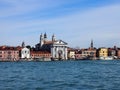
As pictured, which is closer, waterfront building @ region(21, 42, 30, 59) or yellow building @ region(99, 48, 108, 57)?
waterfront building @ region(21, 42, 30, 59)

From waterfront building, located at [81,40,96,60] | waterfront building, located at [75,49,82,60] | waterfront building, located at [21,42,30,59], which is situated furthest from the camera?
waterfront building, located at [81,40,96,60]

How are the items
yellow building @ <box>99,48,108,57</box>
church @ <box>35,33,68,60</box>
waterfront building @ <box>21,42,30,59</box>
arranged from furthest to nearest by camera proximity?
1. yellow building @ <box>99,48,108,57</box>
2. church @ <box>35,33,68,60</box>
3. waterfront building @ <box>21,42,30,59</box>

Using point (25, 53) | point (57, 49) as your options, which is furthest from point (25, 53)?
point (57, 49)

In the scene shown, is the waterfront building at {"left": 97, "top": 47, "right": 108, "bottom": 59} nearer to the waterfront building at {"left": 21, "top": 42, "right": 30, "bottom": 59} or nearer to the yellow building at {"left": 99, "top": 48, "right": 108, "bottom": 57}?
the yellow building at {"left": 99, "top": 48, "right": 108, "bottom": 57}

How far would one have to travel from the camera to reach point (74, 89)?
21609 millimetres

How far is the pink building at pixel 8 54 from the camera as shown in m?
120

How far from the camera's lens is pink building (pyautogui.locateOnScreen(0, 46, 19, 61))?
120m

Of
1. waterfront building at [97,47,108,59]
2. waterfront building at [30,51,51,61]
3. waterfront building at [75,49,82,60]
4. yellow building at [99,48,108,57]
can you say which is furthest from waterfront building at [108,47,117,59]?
waterfront building at [30,51,51,61]

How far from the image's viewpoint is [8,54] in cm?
12025

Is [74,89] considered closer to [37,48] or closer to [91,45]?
[37,48]

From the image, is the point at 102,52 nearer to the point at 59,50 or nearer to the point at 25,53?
the point at 59,50

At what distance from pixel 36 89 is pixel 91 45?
13434 centimetres

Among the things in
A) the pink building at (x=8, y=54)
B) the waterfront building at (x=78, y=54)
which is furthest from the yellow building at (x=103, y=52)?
the pink building at (x=8, y=54)

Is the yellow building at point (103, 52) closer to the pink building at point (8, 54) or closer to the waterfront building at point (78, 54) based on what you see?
the waterfront building at point (78, 54)
